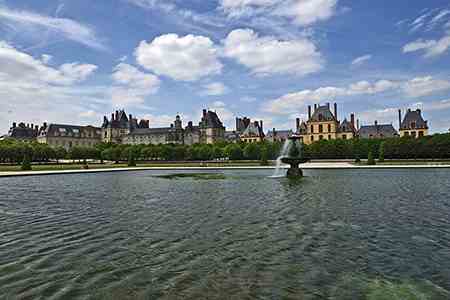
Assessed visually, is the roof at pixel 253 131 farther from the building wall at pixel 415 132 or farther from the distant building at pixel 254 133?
the building wall at pixel 415 132

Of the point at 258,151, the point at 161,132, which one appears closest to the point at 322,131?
the point at 258,151

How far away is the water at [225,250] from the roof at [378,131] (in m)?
81.9

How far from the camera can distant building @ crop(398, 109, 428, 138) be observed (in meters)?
85.4

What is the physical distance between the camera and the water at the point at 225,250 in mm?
5344

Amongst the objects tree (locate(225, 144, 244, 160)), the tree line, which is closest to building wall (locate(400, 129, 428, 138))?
the tree line

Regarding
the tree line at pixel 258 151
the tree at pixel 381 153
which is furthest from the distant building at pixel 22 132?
the tree at pixel 381 153

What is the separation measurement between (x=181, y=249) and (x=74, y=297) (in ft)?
8.79

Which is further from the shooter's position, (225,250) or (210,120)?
(210,120)

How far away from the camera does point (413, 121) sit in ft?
285

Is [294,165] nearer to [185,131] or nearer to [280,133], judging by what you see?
[280,133]

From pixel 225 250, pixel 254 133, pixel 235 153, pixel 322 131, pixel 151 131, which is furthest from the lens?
pixel 151 131

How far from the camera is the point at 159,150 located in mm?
74500

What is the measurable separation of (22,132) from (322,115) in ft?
315

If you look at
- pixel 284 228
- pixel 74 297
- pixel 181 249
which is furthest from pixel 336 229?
pixel 74 297
